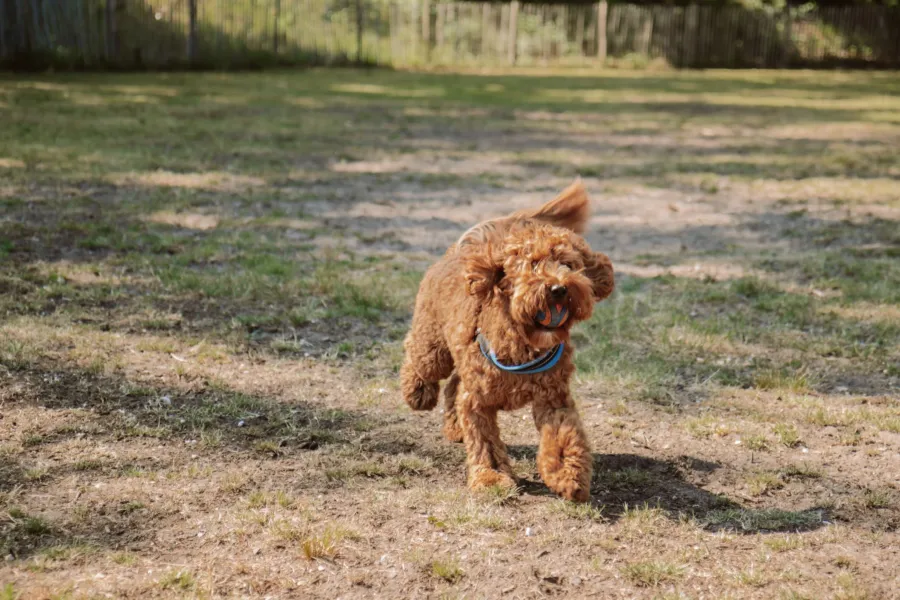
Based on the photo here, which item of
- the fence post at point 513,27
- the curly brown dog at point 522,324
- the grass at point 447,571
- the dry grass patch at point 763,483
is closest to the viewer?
the grass at point 447,571

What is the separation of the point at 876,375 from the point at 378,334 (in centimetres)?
301

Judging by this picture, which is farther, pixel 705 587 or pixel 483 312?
pixel 483 312

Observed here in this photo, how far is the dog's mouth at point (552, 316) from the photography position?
11.8 ft

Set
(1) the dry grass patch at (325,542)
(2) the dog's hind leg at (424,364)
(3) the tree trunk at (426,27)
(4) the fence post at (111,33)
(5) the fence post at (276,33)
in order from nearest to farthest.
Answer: (1) the dry grass patch at (325,542) < (2) the dog's hind leg at (424,364) < (4) the fence post at (111,33) < (5) the fence post at (276,33) < (3) the tree trunk at (426,27)

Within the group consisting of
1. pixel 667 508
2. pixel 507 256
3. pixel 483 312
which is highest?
pixel 507 256

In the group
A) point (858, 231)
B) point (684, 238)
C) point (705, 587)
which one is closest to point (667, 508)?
point (705, 587)

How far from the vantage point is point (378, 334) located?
6.09 metres

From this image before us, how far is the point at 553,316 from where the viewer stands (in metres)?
3.61

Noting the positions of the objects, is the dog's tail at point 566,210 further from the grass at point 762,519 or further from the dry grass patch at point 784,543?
the dry grass patch at point 784,543

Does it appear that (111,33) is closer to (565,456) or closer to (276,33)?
(276,33)

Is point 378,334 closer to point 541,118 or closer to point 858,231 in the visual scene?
point 858,231

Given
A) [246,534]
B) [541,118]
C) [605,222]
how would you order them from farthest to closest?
[541,118] → [605,222] → [246,534]

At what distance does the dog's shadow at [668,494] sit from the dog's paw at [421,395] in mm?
463

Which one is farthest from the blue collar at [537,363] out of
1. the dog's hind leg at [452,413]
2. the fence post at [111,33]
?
the fence post at [111,33]
